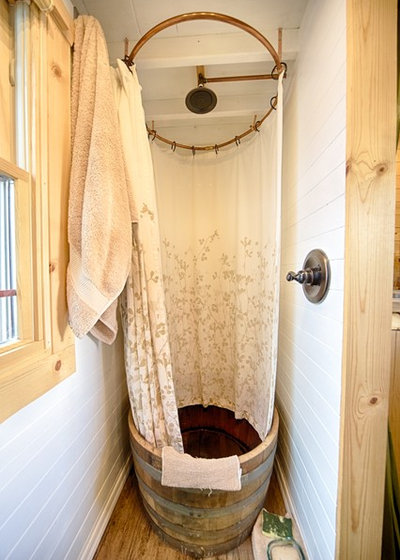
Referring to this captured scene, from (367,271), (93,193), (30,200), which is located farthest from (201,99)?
(367,271)

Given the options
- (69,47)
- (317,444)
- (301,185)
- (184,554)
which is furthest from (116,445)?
(69,47)

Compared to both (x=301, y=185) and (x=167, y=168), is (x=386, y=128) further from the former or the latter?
(x=167, y=168)

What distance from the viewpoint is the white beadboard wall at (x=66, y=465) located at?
0.58 meters

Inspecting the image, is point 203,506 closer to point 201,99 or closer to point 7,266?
point 7,266

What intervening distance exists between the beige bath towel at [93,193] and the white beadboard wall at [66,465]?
29 cm

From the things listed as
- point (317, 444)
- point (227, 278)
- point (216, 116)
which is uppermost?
point (216, 116)

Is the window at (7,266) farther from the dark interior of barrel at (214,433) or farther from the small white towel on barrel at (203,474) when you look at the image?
the dark interior of barrel at (214,433)

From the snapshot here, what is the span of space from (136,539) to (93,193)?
1416mm

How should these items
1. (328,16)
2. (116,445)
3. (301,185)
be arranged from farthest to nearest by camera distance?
(116,445) → (301,185) → (328,16)

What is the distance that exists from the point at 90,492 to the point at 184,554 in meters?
0.46

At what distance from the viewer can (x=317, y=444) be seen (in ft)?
2.54

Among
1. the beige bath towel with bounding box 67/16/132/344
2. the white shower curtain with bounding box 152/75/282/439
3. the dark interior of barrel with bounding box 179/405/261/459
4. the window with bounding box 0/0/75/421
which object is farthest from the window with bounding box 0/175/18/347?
the dark interior of barrel with bounding box 179/405/261/459

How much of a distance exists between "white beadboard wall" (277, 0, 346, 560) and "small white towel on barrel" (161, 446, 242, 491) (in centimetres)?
30

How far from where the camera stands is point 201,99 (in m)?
1.13
